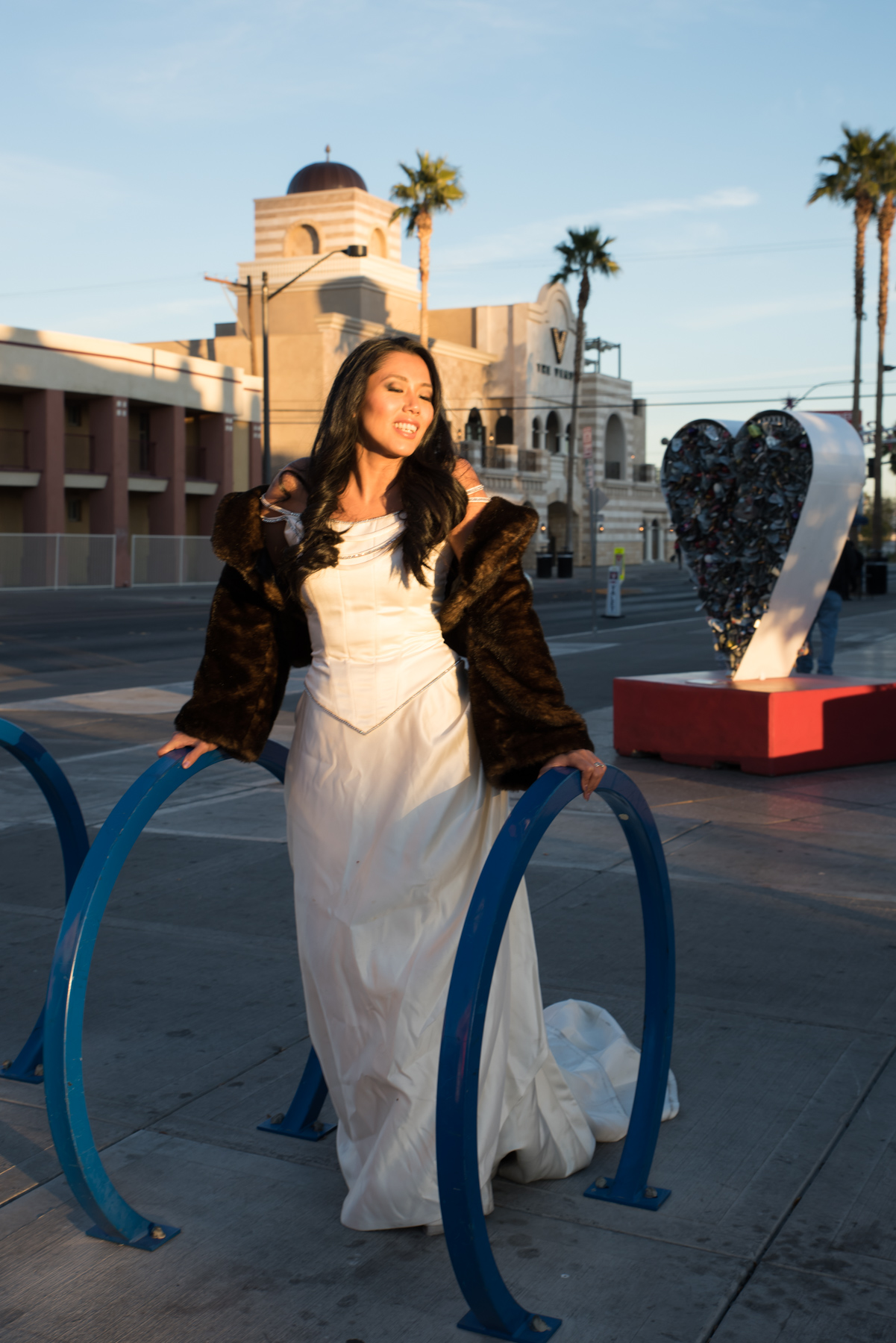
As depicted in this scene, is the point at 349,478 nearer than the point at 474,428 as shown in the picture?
Yes

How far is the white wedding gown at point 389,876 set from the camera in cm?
276

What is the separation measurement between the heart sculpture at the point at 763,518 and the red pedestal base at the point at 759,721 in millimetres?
387

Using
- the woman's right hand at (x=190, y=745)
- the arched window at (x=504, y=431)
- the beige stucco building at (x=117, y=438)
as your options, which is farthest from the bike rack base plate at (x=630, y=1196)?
the arched window at (x=504, y=431)

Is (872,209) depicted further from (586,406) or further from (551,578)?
(586,406)

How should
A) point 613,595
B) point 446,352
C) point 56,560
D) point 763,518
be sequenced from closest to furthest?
1. point 763,518
2. point 613,595
3. point 56,560
4. point 446,352

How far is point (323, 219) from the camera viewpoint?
5094 centimetres

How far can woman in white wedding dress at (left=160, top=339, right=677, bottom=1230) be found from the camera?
2771 mm

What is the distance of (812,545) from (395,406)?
259 inches

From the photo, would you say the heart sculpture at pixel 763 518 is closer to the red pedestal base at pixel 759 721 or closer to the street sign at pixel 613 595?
the red pedestal base at pixel 759 721

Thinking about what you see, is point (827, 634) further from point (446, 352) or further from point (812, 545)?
point (446, 352)

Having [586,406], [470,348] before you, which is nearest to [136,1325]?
[470,348]

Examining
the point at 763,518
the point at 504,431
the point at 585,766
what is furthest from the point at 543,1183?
the point at 504,431

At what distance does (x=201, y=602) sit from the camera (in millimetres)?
29859

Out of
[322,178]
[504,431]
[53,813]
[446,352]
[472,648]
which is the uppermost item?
[322,178]
